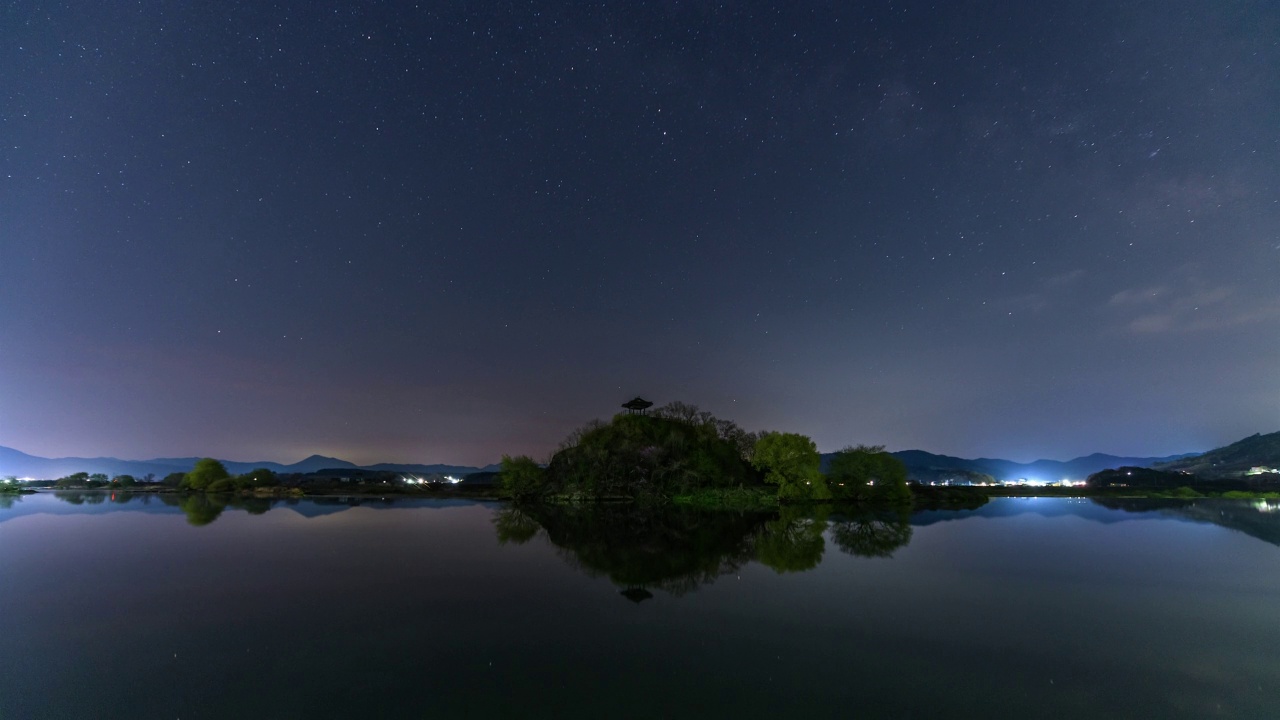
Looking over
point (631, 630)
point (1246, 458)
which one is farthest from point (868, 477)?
point (1246, 458)

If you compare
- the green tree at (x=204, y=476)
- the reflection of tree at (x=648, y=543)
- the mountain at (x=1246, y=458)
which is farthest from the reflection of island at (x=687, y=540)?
the mountain at (x=1246, y=458)

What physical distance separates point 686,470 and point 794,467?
45.1ft

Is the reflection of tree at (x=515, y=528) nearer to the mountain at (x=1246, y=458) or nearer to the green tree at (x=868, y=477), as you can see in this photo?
the green tree at (x=868, y=477)

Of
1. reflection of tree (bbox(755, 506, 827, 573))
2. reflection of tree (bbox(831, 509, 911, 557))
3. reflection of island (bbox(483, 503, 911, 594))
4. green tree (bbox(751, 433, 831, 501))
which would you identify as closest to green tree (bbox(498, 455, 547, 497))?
reflection of island (bbox(483, 503, 911, 594))

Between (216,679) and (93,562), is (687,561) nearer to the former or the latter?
(216,679)

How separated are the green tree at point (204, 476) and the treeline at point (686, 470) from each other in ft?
174

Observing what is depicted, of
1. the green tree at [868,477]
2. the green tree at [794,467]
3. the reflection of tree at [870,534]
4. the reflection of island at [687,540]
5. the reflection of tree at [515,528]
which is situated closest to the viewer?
the reflection of island at [687,540]

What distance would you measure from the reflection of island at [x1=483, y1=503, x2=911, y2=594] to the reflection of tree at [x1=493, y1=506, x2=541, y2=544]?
0.19ft

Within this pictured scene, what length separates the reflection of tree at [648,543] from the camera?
1911 cm

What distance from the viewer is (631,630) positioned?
1244 cm

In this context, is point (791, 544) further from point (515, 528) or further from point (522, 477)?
point (522, 477)

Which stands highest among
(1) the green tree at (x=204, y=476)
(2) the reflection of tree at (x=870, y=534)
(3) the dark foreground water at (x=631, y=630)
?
(1) the green tree at (x=204, y=476)

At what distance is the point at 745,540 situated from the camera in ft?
95.8

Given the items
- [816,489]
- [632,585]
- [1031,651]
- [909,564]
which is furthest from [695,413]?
[1031,651]
